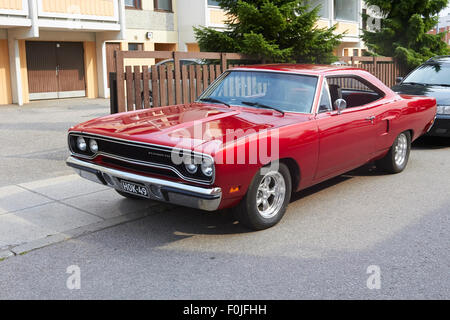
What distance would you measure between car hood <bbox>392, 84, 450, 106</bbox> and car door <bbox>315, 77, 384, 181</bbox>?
3.74 meters

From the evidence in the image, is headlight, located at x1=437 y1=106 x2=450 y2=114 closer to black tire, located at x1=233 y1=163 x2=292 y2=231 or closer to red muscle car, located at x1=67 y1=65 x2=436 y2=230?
red muscle car, located at x1=67 y1=65 x2=436 y2=230

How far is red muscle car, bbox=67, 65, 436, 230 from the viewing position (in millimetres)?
4512

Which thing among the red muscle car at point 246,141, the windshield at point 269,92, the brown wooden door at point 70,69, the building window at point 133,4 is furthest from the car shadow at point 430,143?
the building window at point 133,4

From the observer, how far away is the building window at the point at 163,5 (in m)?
25.6

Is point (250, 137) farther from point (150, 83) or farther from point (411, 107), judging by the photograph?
point (150, 83)

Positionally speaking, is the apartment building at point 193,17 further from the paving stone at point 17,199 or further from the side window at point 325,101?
the side window at point 325,101

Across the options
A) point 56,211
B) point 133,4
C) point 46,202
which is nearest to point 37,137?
point 46,202

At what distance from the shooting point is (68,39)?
22422 millimetres

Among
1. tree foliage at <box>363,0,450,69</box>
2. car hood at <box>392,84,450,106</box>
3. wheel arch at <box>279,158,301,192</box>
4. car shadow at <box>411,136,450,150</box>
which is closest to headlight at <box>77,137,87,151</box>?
wheel arch at <box>279,158,301,192</box>

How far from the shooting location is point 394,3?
19.2 meters

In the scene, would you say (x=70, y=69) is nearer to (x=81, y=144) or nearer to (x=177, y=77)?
(x=177, y=77)

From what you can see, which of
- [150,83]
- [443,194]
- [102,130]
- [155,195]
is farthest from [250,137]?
[150,83]

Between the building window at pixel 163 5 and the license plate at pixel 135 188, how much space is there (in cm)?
2217
